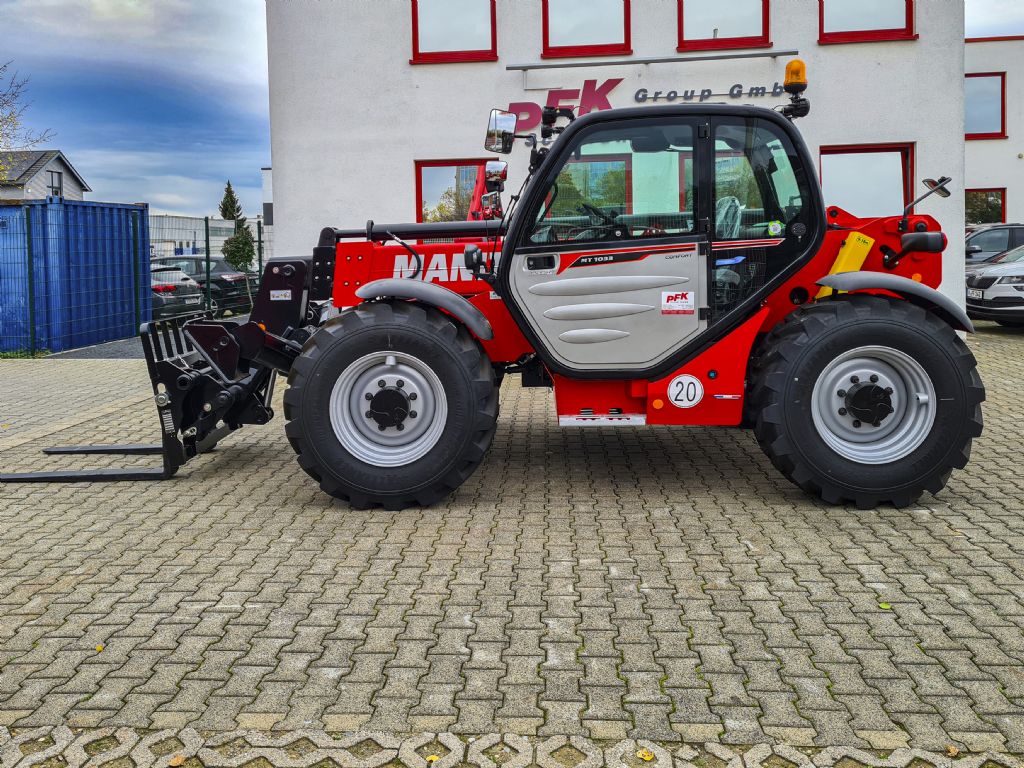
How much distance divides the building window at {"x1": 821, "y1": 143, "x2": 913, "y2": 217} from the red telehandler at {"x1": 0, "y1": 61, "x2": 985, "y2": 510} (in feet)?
30.8

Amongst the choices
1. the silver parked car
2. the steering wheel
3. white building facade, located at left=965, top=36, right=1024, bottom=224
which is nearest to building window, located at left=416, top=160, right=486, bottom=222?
the silver parked car

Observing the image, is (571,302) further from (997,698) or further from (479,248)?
(997,698)

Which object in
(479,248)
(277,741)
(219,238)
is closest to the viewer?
(277,741)

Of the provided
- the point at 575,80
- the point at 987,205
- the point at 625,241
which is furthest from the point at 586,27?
the point at 987,205

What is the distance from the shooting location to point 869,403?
630cm

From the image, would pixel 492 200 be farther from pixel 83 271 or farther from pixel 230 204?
pixel 230 204

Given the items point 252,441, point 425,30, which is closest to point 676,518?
point 252,441

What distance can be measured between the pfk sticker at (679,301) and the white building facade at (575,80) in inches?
348

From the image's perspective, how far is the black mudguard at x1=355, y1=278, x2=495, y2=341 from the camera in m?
6.48

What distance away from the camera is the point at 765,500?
666cm

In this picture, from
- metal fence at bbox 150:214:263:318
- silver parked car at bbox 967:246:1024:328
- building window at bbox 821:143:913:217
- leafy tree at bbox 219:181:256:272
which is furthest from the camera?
leafy tree at bbox 219:181:256:272

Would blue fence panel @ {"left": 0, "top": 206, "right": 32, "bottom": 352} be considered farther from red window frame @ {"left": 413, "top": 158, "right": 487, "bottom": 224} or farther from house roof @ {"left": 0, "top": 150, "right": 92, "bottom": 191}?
house roof @ {"left": 0, "top": 150, "right": 92, "bottom": 191}

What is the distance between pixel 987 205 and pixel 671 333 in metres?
29.8

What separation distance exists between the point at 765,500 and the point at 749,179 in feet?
6.52
